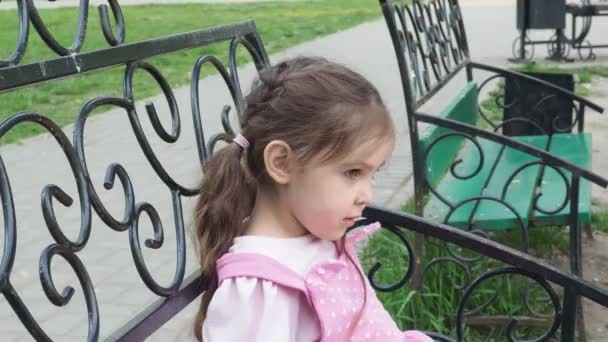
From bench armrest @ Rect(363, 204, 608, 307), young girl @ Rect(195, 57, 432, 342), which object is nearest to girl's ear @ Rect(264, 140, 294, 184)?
young girl @ Rect(195, 57, 432, 342)

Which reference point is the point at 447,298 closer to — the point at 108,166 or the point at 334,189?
the point at 334,189

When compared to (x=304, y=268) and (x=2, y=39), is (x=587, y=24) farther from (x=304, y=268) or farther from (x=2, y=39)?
(x=304, y=268)

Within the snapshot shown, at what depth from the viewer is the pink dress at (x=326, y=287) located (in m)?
1.50

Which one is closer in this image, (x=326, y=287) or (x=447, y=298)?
(x=326, y=287)

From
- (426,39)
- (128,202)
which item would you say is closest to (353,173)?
(128,202)

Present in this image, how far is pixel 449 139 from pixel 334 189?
217 centimetres

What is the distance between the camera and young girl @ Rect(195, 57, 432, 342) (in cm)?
148

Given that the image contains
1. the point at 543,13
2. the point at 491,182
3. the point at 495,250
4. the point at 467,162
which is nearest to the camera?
the point at 495,250

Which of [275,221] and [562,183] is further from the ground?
[275,221]

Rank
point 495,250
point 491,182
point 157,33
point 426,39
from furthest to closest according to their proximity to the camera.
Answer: point 157,33 → point 426,39 → point 491,182 → point 495,250

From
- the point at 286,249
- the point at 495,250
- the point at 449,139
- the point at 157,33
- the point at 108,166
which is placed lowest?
the point at 157,33

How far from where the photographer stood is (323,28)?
42.3 ft

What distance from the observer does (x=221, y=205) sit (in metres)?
1.60

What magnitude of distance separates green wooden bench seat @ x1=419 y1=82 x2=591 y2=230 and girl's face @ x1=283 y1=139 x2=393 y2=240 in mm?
1366
